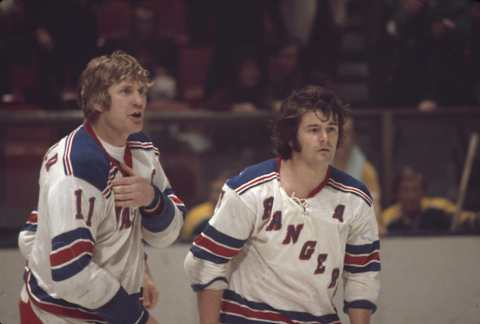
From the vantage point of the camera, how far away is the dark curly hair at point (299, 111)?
2.46m

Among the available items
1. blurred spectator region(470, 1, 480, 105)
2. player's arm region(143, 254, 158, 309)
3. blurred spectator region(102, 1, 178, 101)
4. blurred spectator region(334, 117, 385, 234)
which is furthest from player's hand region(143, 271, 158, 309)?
blurred spectator region(470, 1, 480, 105)

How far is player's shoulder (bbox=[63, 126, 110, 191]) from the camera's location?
218 centimetres

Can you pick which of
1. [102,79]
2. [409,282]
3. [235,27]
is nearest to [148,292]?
[102,79]

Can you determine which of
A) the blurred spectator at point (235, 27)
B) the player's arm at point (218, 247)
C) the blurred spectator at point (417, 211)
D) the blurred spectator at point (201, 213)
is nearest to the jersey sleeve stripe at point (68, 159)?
the player's arm at point (218, 247)

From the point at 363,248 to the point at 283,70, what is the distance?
2.53m

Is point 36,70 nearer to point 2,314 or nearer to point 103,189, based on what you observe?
point 2,314

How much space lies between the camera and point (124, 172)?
2.30m

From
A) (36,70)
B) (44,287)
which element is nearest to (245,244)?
(44,287)

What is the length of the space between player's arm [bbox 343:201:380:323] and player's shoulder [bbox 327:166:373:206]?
3 cm

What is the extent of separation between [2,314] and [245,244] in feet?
3.89

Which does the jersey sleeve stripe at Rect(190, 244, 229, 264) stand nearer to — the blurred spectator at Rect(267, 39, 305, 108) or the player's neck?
the player's neck

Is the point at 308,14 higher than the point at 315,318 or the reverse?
higher

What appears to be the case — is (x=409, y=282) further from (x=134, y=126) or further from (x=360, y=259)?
(x=134, y=126)

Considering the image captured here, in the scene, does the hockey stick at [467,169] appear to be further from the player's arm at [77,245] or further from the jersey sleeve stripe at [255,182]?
the player's arm at [77,245]
